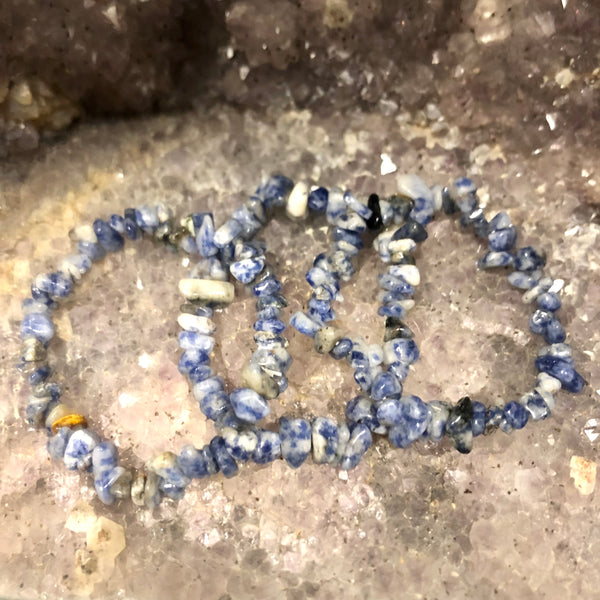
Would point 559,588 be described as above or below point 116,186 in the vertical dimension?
below

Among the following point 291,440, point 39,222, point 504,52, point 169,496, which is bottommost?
point 169,496

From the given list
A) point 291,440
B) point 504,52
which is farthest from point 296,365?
point 504,52

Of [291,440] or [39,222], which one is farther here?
[39,222]

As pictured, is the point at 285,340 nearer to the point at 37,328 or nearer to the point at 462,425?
the point at 462,425

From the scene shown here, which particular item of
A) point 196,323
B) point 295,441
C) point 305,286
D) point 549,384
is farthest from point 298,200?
point 549,384

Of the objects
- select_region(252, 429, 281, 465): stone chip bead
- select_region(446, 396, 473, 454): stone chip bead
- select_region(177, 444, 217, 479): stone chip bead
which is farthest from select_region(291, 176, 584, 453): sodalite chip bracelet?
select_region(177, 444, 217, 479): stone chip bead

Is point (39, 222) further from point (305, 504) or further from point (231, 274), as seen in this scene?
point (305, 504)

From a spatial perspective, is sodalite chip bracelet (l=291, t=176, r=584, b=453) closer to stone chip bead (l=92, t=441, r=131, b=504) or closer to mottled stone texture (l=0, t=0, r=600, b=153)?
mottled stone texture (l=0, t=0, r=600, b=153)

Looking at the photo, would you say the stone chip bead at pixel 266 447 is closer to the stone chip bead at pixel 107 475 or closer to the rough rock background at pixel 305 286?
the rough rock background at pixel 305 286
